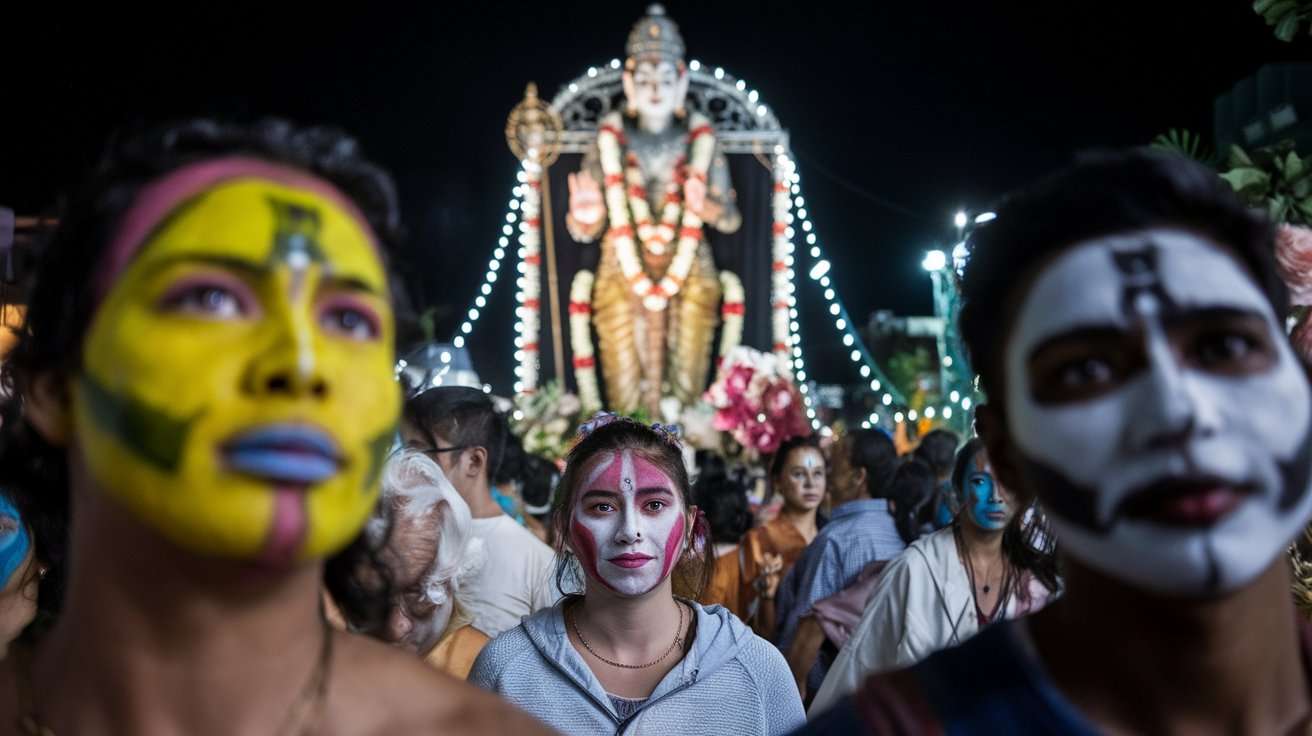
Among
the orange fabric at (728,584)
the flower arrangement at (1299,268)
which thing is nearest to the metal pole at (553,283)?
the orange fabric at (728,584)

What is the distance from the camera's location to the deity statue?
23.0 metres

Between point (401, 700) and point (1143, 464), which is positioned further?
point (401, 700)

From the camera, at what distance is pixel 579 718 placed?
3570mm

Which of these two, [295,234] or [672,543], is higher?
[295,234]

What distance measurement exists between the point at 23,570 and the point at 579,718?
5.46 ft

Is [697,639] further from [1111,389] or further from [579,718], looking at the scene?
[1111,389]

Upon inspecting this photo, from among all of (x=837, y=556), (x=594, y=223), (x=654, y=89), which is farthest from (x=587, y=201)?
(x=837, y=556)

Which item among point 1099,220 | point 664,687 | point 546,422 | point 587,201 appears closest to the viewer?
point 1099,220

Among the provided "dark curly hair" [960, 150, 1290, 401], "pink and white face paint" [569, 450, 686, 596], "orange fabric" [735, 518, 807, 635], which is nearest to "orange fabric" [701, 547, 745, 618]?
"orange fabric" [735, 518, 807, 635]

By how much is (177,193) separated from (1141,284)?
1.46 m

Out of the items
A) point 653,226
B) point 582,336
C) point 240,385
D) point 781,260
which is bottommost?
point 240,385

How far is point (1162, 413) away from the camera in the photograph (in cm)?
182

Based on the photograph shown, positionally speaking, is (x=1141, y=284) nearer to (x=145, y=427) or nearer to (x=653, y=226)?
(x=145, y=427)

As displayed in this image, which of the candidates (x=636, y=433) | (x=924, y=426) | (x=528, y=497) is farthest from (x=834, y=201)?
(x=636, y=433)
